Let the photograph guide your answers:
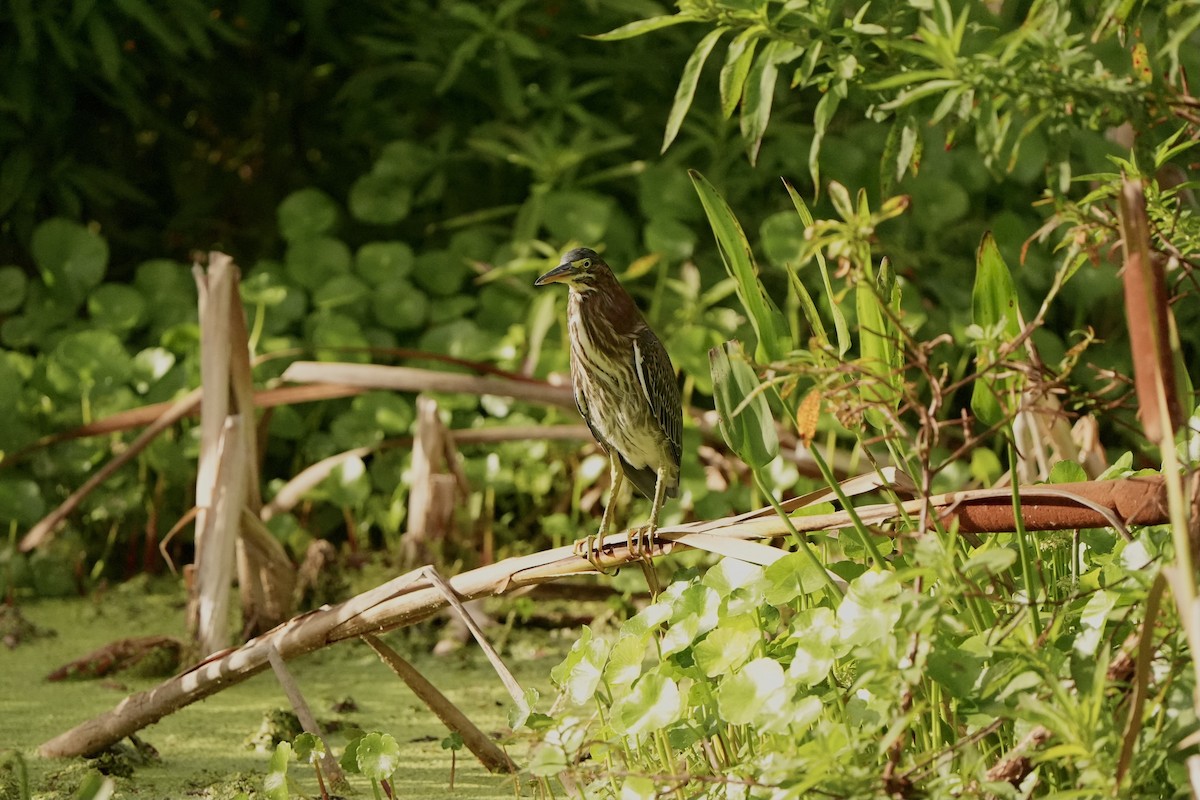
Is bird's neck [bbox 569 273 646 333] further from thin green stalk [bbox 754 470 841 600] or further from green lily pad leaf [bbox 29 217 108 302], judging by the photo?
green lily pad leaf [bbox 29 217 108 302]

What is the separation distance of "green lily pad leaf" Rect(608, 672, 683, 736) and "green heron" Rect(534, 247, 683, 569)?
3.09 feet

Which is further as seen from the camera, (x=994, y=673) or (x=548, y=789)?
(x=548, y=789)

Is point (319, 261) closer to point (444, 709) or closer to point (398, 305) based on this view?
point (398, 305)

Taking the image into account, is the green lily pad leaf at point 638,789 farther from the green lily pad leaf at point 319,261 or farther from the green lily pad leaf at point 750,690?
the green lily pad leaf at point 319,261

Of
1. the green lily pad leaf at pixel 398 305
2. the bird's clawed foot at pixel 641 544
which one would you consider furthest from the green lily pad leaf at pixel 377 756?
the green lily pad leaf at pixel 398 305

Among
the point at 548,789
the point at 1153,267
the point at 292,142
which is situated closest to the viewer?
the point at 1153,267

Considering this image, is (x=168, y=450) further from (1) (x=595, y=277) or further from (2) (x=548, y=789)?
(2) (x=548, y=789)

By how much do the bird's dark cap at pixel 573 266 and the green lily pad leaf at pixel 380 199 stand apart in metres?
1.82

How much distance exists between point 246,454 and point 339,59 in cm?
217

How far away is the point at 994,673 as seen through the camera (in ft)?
5.70

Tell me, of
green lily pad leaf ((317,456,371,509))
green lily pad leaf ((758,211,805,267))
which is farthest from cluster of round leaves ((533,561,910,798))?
green lily pad leaf ((758,211,805,267))

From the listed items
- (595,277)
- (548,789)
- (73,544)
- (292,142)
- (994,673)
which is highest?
(292,142)

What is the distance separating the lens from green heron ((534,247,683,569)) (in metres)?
3.02

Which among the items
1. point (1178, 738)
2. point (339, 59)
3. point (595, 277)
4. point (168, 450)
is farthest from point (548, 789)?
point (339, 59)
